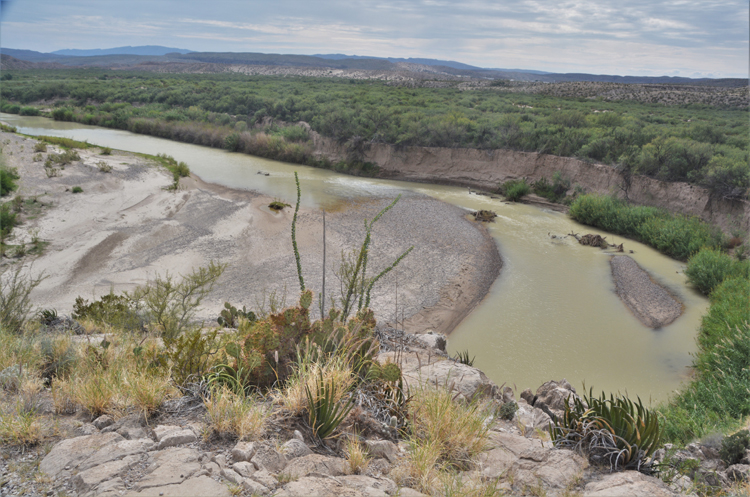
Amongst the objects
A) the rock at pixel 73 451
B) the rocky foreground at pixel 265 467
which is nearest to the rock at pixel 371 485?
the rocky foreground at pixel 265 467

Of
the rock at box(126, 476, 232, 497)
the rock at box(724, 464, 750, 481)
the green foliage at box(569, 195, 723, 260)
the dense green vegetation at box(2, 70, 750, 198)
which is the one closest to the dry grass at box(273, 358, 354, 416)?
the rock at box(126, 476, 232, 497)

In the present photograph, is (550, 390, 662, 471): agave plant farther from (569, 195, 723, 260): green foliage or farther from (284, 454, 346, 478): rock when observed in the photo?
(569, 195, 723, 260): green foliage

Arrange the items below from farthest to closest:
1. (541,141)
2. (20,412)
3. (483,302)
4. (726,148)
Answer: (541,141) < (726,148) < (483,302) < (20,412)

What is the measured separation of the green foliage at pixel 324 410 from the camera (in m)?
3.71

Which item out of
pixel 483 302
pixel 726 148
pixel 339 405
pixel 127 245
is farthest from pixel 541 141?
pixel 339 405

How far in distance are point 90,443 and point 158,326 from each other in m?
4.50

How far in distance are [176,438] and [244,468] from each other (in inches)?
26.3

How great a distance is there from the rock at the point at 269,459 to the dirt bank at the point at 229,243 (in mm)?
6302

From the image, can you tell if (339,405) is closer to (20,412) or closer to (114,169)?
(20,412)

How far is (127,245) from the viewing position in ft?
46.9

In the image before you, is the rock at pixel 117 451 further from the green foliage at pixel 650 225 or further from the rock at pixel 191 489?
the green foliage at pixel 650 225

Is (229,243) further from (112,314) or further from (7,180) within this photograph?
(7,180)

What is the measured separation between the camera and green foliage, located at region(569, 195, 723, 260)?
15.6 meters

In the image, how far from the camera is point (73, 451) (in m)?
3.23
